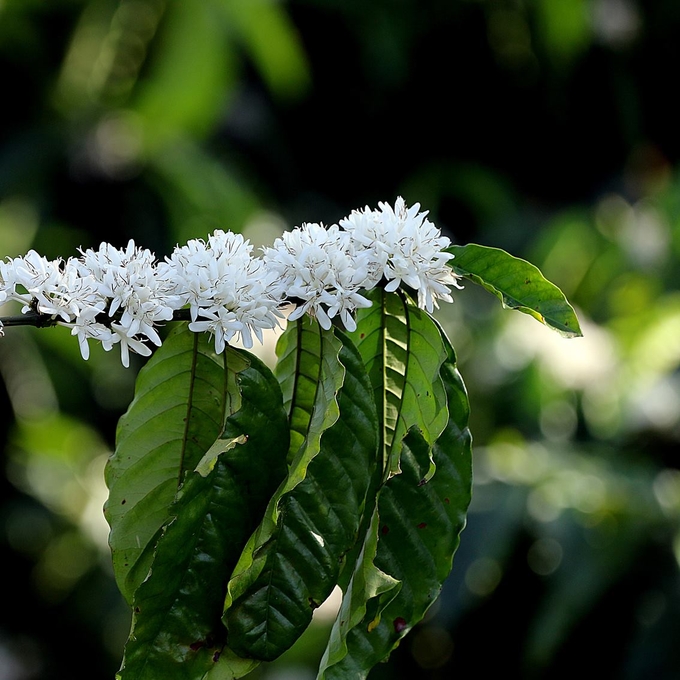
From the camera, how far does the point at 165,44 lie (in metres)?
4.12

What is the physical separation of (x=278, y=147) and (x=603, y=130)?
1787 millimetres

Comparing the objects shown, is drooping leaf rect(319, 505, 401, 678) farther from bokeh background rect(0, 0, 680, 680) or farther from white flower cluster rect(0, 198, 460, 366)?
bokeh background rect(0, 0, 680, 680)

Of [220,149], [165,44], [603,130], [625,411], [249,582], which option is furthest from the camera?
[603,130]

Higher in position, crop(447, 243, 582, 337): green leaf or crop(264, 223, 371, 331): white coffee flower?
crop(447, 243, 582, 337): green leaf

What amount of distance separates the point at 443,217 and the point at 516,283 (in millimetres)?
4281

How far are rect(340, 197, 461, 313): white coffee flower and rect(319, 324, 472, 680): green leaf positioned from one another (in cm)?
5

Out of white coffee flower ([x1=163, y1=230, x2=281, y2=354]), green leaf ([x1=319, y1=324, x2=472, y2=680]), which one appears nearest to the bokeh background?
green leaf ([x1=319, y1=324, x2=472, y2=680])

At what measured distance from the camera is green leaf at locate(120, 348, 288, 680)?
1.79ft

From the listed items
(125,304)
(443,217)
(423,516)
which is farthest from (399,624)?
(443,217)

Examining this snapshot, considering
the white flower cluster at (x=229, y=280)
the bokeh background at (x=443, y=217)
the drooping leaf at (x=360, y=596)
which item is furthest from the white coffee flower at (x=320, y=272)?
the bokeh background at (x=443, y=217)

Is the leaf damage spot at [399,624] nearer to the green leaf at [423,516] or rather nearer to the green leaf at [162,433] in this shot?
the green leaf at [423,516]

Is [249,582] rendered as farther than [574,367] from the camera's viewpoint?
No

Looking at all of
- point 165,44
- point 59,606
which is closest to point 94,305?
point 59,606

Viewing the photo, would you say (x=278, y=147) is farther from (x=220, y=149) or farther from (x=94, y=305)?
(x=94, y=305)
